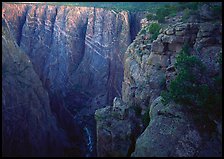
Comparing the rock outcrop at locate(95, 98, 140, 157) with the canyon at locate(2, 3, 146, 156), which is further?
the canyon at locate(2, 3, 146, 156)

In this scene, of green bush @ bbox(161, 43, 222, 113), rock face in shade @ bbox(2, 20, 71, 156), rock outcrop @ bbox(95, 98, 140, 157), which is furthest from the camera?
rock face in shade @ bbox(2, 20, 71, 156)

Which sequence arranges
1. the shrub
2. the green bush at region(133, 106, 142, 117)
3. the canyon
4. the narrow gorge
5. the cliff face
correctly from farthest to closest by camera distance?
the canyon, the shrub, the green bush at region(133, 106, 142, 117), the narrow gorge, the cliff face

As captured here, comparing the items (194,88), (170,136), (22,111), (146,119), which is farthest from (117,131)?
(22,111)

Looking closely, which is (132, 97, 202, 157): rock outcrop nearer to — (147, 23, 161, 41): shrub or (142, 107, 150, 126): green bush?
(142, 107, 150, 126): green bush

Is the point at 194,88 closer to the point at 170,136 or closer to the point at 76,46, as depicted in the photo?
the point at 170,136

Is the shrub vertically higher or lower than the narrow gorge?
higher

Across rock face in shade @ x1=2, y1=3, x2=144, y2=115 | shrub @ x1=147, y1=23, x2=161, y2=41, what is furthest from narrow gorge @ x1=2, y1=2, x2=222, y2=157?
rock face in shade @ x1=2, y1=3, x2=144, y2=115

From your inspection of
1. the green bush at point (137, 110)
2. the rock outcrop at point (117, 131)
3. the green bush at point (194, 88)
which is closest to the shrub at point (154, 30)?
the green bush at point (137, 110)
